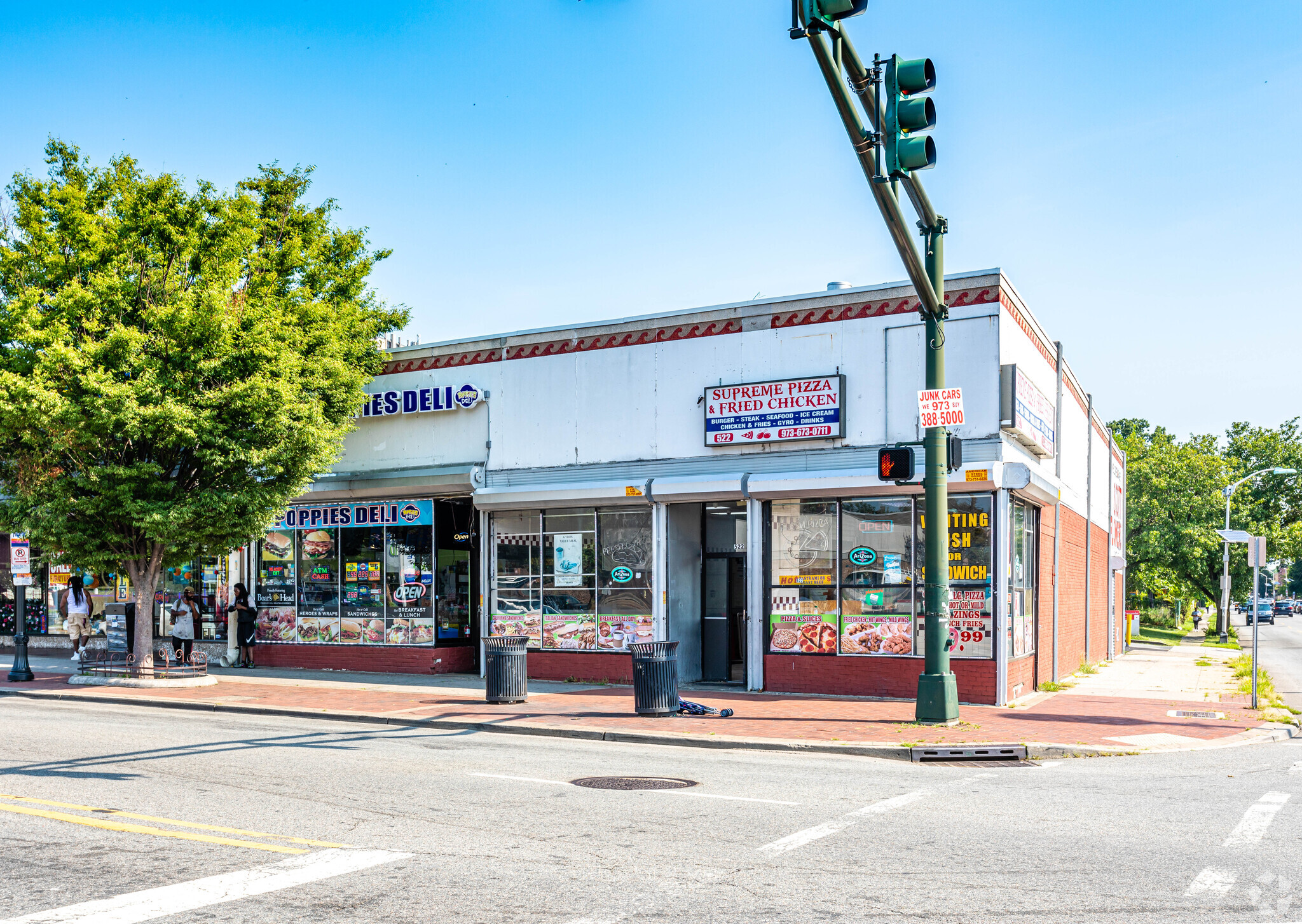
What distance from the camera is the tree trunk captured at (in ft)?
65.8

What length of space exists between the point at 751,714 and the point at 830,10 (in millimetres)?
9575

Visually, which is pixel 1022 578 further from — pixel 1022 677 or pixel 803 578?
pixel 803 578

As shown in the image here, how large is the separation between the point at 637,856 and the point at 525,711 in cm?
903

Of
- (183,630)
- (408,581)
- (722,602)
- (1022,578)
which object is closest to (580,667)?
(722,602)

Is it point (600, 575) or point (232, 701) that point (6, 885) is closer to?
point (232, 701)

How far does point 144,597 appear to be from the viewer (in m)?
20.1

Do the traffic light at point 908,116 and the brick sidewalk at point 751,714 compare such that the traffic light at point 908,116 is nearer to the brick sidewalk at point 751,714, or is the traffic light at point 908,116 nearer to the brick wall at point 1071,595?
the brick sidewalk at point 751,714

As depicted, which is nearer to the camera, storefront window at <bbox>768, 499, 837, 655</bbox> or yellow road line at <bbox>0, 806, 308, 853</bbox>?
yellow road line at <bbox>0, 806, 308, 853</bbox>

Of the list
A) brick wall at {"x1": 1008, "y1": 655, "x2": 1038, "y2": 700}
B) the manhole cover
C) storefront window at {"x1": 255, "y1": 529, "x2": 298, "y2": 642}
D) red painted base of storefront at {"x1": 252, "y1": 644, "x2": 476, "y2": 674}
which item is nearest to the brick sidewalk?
brick wall at {"x1": 1008, "y1": 655, "x2": 1038, "y2": 700}

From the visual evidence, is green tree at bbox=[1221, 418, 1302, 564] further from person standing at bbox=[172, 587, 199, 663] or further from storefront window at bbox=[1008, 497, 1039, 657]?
person standing at bbox=[172, 587, 199, 663]

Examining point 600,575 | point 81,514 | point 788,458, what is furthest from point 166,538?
point 788,458

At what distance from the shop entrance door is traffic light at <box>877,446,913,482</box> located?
253 inches

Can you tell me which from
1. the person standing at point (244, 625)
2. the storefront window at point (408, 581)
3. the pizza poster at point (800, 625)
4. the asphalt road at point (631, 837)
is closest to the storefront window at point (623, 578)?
the pizza poster at point (800, 625)

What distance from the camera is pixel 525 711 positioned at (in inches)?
632
